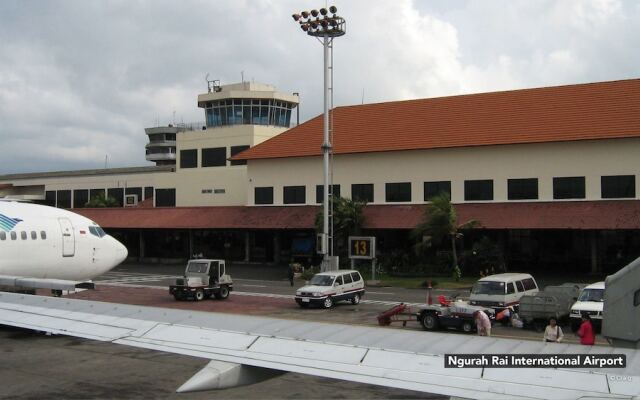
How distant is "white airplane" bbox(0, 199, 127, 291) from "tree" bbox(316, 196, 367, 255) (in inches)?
904

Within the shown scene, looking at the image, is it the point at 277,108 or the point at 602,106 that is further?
the point at 277,108

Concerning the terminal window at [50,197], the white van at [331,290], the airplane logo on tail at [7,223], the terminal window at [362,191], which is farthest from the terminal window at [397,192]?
the terminal window at [50,197]

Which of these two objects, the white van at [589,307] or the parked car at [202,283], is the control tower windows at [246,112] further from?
the white van at [589,307]

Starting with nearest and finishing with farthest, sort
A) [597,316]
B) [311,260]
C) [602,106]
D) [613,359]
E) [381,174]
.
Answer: [613,359] < [597,316] < [602,106] < [381,174] < [311,260]

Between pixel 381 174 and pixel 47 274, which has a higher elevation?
pixel 381 174

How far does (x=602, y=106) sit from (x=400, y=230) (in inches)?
681

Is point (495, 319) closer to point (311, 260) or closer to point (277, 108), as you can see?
point (311, 260)

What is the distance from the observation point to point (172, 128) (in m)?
124

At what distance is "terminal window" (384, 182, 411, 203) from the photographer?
163 ft

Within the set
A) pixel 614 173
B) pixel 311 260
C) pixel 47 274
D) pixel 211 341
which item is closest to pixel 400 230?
pixel 311 260

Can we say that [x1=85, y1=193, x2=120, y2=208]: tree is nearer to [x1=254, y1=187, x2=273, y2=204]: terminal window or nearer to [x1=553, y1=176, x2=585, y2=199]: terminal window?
[x1=254, y1=187, x2=273, y2=204]: terminal window

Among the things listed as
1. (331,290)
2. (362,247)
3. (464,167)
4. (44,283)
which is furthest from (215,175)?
(44,283)

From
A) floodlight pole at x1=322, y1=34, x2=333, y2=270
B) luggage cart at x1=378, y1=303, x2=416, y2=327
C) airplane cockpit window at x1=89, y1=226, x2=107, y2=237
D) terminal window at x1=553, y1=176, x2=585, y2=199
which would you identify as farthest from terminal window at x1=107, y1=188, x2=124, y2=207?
luggage cart at x1=378, y1=303, x2=416, y2=327
